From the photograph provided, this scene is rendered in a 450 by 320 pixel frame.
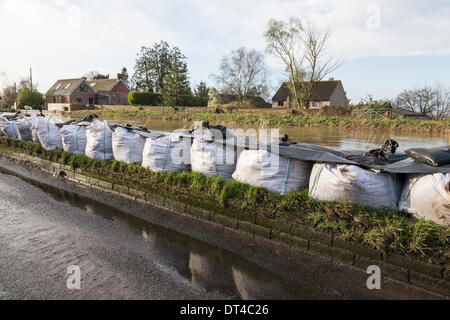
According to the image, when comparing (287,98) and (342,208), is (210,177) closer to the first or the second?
(342,208)

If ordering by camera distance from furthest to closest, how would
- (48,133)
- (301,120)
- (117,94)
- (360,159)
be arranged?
1. (117,94)
2. (301,120)
3. (48,133)
4. (360,159)

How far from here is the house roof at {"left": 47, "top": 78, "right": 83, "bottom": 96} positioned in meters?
54.9

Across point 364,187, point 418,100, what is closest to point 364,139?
point 364,187

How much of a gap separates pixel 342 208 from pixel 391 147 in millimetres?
1617

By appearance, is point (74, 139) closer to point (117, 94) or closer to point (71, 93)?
point (71, 93)

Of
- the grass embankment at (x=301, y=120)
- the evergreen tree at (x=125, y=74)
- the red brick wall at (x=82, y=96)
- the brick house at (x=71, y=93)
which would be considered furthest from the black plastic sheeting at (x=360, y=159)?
the evergreen tree at (x=125, y=74)

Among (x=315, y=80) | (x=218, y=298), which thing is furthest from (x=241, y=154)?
(x=315, y=80)

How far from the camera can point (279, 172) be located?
14.5ft

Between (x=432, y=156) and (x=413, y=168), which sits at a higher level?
(x=432, y=156)

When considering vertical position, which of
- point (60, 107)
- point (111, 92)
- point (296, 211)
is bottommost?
point (296, 211)

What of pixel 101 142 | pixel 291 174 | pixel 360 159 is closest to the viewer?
pixel 360 159

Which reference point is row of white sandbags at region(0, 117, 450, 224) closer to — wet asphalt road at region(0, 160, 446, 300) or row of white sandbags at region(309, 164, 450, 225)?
row of white sandbags at region(309, 164, 450, 225)

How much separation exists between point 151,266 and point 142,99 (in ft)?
160

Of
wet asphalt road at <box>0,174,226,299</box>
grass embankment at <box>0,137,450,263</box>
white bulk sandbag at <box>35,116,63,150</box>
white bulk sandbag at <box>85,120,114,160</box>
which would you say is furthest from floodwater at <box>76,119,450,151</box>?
white bulk sandbag at <box>35,116,63,150</box>
